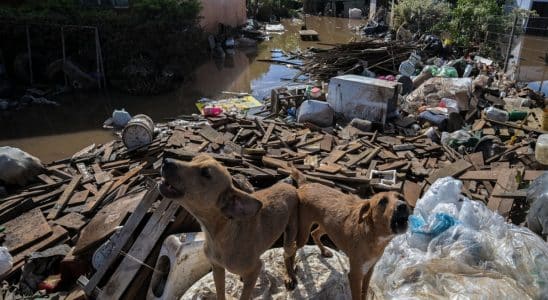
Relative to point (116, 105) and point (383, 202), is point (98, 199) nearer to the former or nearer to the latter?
point (383, 202)

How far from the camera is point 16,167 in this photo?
23.7ft

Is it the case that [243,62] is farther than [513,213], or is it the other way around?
[243,62]

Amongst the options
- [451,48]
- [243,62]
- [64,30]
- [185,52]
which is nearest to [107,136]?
[64,30]

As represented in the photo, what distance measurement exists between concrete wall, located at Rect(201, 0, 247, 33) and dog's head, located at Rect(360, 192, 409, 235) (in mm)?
19312

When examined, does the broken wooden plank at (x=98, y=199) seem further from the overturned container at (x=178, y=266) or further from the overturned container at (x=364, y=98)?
the overturned container at (x=364, y=98)

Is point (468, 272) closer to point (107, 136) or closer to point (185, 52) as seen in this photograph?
point (107, 136)

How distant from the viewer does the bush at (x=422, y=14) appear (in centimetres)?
2159

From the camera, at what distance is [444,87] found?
1091 cm

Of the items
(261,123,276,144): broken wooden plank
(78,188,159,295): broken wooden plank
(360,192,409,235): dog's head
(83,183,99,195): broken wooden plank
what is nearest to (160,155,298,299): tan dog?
(360,192,409,235): dog's head

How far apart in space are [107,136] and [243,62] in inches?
435

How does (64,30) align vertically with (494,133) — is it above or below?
above

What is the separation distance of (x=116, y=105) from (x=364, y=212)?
1223 cm

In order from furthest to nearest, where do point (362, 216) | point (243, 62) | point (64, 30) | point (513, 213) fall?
point (243, 62) < point (64, 30) < point (513, 213) < point (362, 216)

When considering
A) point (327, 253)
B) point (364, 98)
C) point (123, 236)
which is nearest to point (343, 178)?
point (327, 253)
